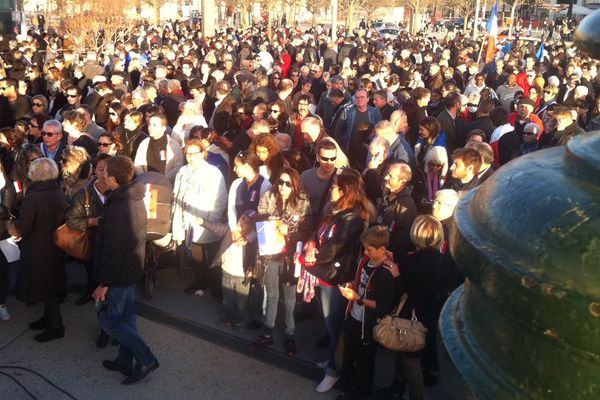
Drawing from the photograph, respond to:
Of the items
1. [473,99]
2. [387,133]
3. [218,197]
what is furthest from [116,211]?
[473,99]

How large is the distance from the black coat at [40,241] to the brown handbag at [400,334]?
9.77 feet

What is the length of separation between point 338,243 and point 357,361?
885 millimetres

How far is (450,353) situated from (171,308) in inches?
195

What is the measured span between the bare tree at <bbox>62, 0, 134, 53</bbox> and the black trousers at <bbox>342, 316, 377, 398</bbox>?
18.7 meters

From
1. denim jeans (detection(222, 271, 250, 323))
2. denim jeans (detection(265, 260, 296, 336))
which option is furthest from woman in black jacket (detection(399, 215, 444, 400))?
denim jeans (detection(222, 271, 250, 323))

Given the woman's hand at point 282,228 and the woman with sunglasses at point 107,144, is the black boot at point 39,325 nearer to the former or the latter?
the woman with sunglasses at point 107,144

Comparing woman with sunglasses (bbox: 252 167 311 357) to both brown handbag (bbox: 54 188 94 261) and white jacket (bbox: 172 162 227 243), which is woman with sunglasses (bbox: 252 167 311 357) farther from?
brown handbag (bbox: 54 188 94 261)

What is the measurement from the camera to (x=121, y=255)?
421 centimetres

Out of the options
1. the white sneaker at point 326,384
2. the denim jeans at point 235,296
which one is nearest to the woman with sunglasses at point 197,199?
the denim jeans at point 235,296

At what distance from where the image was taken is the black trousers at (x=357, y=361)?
416 centimetres

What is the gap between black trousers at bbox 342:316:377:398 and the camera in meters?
4.16

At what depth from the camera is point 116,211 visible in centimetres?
419

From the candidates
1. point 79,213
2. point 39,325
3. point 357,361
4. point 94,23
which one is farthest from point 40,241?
point 94,23

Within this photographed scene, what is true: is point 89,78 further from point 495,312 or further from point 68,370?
point 495,312
